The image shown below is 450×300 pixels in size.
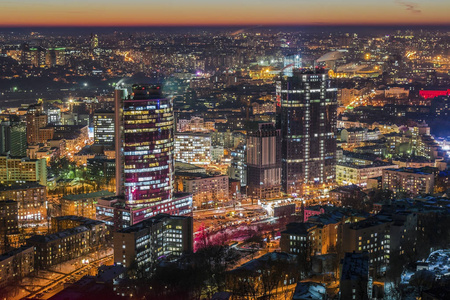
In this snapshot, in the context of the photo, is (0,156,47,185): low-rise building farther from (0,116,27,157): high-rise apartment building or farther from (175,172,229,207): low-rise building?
(0,116,27,157): high-rise apartment building

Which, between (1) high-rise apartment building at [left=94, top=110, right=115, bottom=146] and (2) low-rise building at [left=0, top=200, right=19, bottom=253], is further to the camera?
(1) high-rise apartment building at [left=94, top=110, right=115, bottom=146]

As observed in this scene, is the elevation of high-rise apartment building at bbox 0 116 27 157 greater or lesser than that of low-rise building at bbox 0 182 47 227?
greater

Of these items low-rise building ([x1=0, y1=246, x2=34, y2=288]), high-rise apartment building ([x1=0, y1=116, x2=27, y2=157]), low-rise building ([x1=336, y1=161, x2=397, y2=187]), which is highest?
high-rise apartment building ([x1=0, y1=116, x2=27, y2=157])

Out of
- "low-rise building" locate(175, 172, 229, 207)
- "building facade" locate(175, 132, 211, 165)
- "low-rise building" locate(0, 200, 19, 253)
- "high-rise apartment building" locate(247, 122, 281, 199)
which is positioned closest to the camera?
"low-rise building" locate(0, 200, 19, 253)

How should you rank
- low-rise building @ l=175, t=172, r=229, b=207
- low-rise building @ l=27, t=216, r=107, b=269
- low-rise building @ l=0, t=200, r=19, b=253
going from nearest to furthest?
low-rise building @ l=27, t=216, r=107, b=269 < low-rise building @ l=0, t=200, r=19, b=253 < low-rise building @ l=175, t=172, r=229, b=207

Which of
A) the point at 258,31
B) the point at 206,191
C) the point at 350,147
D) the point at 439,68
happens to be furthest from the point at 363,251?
the point at 439,68

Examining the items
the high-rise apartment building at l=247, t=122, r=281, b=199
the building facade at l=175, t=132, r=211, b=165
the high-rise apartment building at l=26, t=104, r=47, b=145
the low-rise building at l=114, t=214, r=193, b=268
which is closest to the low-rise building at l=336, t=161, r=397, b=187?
the high-rise apartment building at l=247, t=122, r=281, b=199

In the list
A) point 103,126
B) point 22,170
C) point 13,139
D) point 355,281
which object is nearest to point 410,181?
point 355,281
